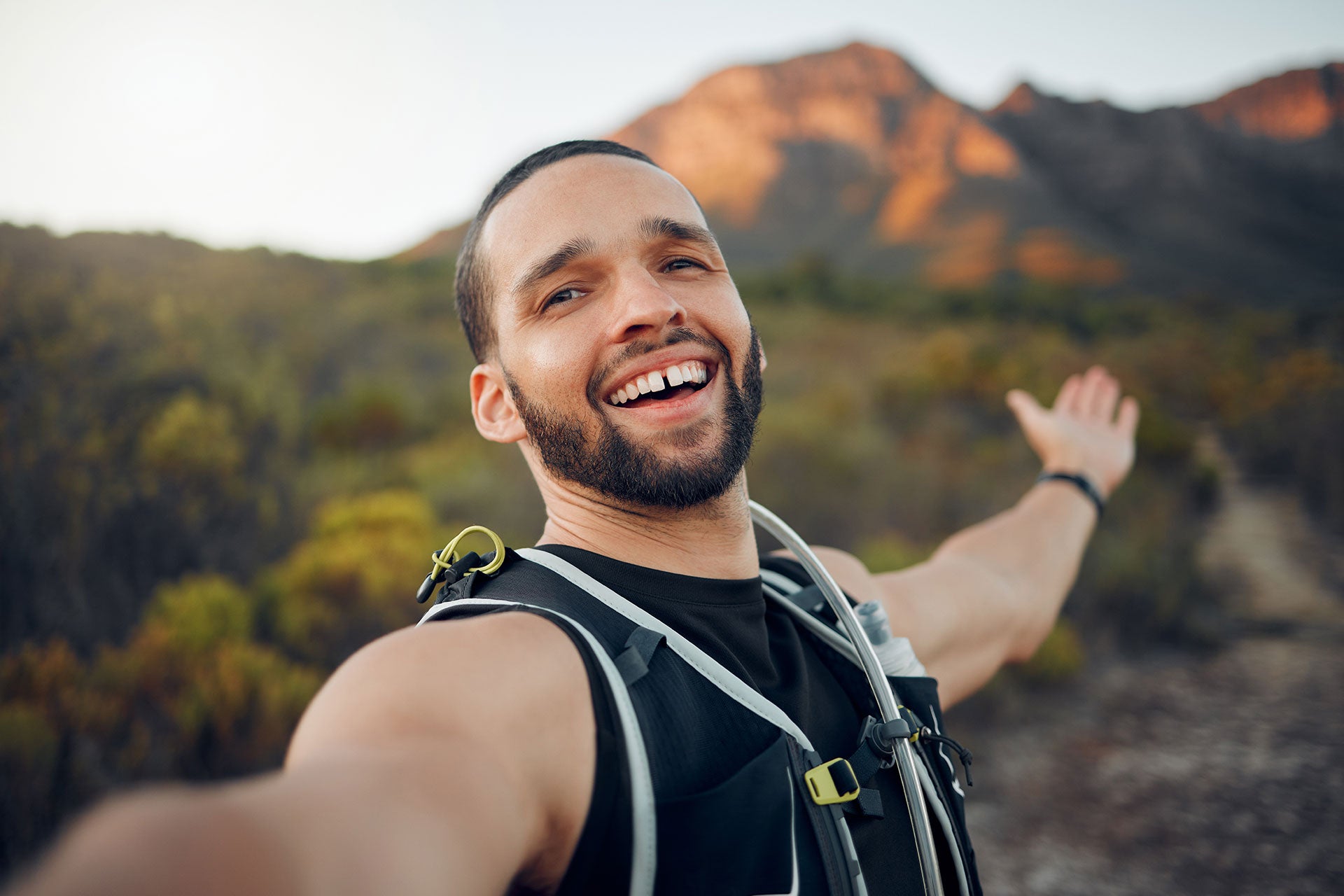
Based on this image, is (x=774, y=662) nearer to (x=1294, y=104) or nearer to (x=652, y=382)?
(x=652, y=382)

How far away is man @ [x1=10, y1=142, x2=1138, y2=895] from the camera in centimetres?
62

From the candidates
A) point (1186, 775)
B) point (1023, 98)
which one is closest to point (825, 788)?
point (1186, 775)

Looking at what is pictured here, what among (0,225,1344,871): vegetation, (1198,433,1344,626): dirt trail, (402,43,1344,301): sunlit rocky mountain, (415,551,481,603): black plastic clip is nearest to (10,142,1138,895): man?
(415,551,481,603): black plastic clip

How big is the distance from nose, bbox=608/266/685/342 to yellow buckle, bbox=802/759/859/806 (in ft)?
2.83

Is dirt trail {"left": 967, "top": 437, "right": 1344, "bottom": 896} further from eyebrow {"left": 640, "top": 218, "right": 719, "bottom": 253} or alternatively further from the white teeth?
eyebrow {"left": 640, "top": 218, "right": 719, "bottom": 253}

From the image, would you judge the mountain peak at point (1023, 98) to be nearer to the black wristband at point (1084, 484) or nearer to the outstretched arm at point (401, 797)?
the black wristband at point (1084, 484)

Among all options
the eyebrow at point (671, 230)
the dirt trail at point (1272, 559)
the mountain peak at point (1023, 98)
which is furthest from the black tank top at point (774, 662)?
the mountain peak at point (1023, 98)

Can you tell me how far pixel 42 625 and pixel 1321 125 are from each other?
1930 inches

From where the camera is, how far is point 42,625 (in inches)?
142

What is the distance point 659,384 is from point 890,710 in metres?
0.76

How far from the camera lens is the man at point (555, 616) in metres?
0.62

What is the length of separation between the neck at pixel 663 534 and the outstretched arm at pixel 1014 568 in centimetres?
43

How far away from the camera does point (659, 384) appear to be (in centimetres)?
141

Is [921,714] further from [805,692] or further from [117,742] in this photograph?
[117,742]
